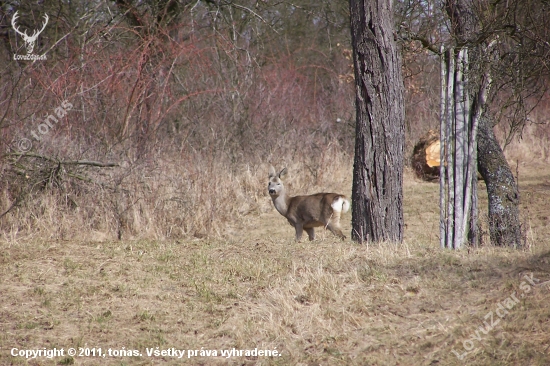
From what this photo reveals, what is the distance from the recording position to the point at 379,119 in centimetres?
761

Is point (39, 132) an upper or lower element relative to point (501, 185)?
upper

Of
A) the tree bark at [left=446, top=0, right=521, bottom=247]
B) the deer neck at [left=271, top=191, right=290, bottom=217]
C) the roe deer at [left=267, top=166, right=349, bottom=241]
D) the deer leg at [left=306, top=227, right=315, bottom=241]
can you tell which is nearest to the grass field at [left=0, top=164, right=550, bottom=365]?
the tree bark at [left=446, top=0, right=521, bottom=247]

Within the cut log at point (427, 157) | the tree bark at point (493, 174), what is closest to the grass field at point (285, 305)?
the tree bark at point (493, 174)

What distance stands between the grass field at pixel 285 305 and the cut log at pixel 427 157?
791 cm

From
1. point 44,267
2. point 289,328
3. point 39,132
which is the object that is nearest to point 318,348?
point 289,328

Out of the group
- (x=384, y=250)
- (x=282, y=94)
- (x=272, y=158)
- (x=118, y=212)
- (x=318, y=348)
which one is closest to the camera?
(x=318, y=348)

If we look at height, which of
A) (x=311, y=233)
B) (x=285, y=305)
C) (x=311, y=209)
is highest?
(x=311, y=209)

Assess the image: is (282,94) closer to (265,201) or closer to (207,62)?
(207,62)

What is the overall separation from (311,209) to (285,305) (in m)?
5.36

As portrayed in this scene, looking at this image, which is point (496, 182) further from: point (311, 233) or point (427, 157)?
point (427, 157)

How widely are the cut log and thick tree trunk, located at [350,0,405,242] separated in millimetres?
7326

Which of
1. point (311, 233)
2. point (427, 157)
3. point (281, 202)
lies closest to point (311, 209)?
point (311, 233)

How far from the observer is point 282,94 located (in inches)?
650

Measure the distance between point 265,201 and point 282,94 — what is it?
4193 millimetres
